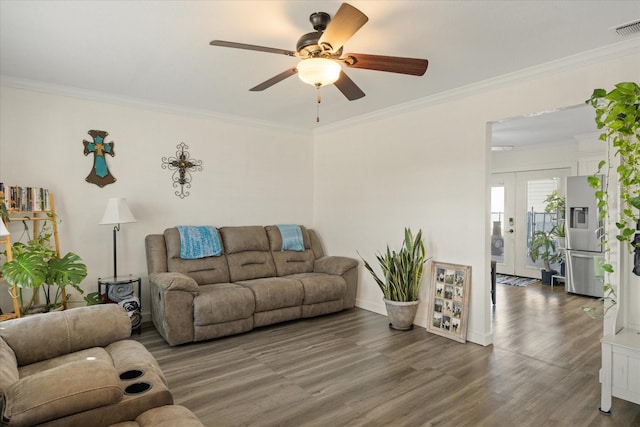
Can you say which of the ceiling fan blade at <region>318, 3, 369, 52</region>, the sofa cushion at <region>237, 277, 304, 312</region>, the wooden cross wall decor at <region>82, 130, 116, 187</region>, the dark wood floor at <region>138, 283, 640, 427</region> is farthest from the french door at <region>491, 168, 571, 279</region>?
the wooden cross wall decor at <region>82, 130, 116, 187</region>

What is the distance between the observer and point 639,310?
8.66 feet

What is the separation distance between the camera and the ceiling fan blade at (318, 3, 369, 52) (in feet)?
5.94

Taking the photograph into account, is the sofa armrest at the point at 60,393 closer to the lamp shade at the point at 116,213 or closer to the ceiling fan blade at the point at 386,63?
the ceiling fan blade at the point at 386,63

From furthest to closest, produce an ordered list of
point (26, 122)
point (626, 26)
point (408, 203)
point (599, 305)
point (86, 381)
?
1. point (599, 305)
2. point (408, 203)
3. point (26, 122)
4. point (626, 26)
5. point (86, 381)

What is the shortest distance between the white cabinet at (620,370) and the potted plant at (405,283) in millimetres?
1824

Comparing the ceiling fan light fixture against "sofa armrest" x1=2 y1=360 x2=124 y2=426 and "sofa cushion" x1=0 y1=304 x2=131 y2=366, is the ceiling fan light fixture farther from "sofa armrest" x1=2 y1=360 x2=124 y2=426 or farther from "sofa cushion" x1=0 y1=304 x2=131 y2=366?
"sofa cushion" x1=0 y1=304 x2=131 y2=366

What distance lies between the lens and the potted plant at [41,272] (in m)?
3.05

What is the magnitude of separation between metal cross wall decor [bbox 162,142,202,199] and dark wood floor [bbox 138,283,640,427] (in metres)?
1.74

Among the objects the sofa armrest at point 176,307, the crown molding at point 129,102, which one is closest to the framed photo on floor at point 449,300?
the sofa armrest at point 176,307

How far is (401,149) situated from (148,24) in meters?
2.99

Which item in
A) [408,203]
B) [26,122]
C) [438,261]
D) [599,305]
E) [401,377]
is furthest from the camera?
[599,305]

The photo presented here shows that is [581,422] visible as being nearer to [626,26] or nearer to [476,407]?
[476,407]

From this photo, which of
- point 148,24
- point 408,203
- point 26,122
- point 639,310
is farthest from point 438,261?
point 26,122

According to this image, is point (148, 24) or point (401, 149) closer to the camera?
point (148, 24)
